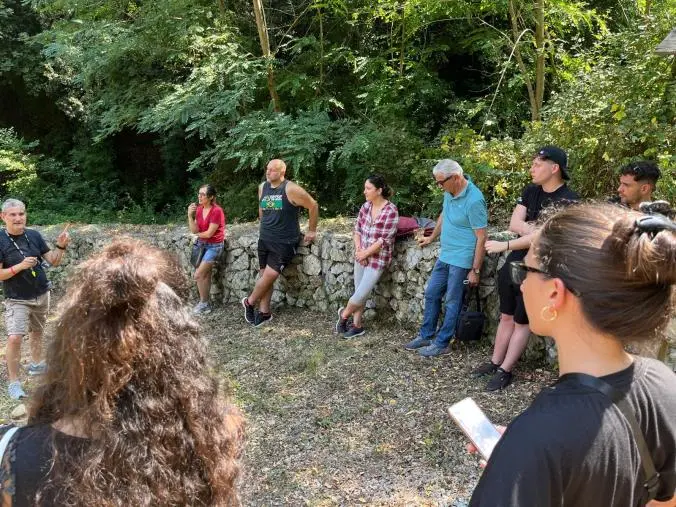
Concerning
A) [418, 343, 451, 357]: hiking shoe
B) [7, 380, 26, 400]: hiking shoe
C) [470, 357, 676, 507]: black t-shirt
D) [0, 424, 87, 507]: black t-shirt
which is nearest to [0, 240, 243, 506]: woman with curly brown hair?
[0, 424, 87, 507]: black t-shirt

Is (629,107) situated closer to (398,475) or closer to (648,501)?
(398,475)

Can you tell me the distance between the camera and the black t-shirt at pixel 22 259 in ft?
14.6

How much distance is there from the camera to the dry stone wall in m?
4.96

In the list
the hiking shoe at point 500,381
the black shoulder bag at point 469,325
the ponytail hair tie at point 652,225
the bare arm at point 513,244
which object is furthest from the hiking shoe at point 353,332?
the ponytail hair tie at point 652,225

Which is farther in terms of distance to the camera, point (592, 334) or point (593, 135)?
point (593, 135)

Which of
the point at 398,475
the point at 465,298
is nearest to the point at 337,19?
the point at 465,298

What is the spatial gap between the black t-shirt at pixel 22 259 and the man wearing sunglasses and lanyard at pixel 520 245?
386cm

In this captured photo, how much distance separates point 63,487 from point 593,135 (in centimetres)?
568

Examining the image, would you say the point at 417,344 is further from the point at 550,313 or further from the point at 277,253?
the point at 550,313

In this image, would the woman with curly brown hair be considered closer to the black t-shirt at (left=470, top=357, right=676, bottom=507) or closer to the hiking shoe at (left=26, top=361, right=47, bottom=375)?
the hiking shoe at (left=26, top=361, right=47, bottom=375)

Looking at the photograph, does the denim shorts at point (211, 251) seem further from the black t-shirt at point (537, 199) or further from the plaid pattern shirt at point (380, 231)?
the black t-shirt at point (537, 199)

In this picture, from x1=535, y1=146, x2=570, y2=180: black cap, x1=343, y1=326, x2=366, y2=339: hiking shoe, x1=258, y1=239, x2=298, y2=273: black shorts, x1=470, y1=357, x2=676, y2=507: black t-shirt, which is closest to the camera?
x1=470, y1=357, x2=676, y2=507: black t-shirt

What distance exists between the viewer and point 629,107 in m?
5.39

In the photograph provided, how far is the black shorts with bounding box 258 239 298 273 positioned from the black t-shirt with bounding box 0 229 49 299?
230 cm
